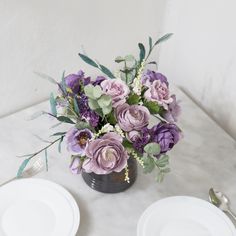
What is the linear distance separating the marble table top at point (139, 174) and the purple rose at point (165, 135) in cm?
21

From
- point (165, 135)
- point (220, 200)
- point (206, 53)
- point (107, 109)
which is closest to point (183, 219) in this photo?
point (220, 200)

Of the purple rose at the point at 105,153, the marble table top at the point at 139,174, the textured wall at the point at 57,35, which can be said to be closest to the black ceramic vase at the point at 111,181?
the marble table top at the point at 139,174

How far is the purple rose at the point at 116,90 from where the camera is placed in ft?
2.55

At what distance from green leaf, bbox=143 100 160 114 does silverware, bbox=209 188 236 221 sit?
29 cm

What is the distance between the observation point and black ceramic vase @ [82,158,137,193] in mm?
905

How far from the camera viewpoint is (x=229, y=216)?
92 centimetres

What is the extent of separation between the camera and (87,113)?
31.1 inches

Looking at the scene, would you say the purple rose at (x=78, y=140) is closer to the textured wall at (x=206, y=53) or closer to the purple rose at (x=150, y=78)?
the purple rose at (x=150, y=78)

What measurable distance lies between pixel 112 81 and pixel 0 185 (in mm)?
388

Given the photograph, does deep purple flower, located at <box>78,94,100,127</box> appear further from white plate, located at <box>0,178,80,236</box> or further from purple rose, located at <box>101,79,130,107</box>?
white plate, located at <box>0,178,80,236</box>

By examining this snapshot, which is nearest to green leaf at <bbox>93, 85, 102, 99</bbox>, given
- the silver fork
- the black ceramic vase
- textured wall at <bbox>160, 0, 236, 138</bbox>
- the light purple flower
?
the light purple flower

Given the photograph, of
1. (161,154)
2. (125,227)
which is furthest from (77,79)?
(125,227)

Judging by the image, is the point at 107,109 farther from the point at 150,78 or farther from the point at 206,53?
the point at 206,53

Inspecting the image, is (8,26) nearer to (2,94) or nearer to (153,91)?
(2,94)
